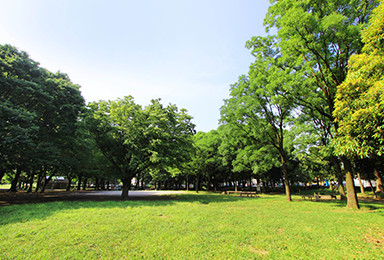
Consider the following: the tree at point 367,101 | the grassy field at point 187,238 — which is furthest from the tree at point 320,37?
the grassy field at point 187,238

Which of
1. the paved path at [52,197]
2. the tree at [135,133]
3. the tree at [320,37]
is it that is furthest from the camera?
the tree at [135,133]

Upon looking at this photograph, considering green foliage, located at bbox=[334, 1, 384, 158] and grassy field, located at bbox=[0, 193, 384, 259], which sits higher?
green foliage, located at bbox=[334, 1, 384, 158]

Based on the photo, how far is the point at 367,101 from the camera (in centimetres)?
680

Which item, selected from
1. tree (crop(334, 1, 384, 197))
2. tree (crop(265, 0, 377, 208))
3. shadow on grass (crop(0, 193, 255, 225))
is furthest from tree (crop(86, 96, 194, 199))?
tree (crop(334, 1, 384, 197))

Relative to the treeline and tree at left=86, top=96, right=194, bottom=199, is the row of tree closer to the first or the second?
the treeline

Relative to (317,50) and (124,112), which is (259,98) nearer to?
(317,50)

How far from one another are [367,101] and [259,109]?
37.2 feet

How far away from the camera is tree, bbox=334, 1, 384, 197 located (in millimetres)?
6578

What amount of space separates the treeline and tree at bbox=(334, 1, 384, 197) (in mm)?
43

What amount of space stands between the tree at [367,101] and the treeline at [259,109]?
0.04 metres

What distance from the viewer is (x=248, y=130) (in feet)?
61.9

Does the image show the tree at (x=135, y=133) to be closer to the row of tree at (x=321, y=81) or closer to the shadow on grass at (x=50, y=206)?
the shadow on grass at (x=50, y=206)

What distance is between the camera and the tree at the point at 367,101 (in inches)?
259

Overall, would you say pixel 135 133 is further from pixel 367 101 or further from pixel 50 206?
pixel 367 101
